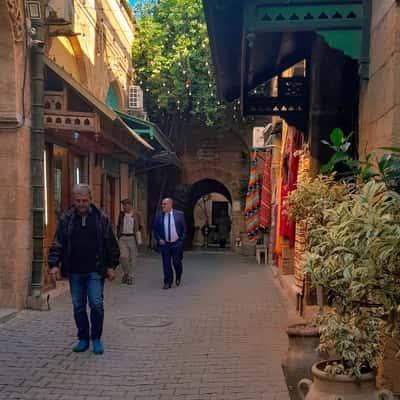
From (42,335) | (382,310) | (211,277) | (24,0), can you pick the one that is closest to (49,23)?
(24,0)

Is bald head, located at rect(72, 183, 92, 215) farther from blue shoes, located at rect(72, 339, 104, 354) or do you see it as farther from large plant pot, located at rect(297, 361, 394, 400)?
large plant pot, located at rect(297, 361, 394, 400)

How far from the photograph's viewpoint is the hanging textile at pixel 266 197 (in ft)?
52.1

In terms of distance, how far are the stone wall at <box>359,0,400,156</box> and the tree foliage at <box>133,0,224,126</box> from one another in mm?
15408

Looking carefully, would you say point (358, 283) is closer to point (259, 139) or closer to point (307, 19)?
point (307, 19)

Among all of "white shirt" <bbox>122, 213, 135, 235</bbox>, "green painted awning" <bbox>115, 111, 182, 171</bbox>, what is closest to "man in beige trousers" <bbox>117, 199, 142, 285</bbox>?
"white shirt" <bbox>122, 213, 135, 235</bbox>

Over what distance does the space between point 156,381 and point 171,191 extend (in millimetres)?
A: 18272

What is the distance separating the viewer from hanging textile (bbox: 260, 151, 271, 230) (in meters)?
15.9

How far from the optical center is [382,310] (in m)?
3.16

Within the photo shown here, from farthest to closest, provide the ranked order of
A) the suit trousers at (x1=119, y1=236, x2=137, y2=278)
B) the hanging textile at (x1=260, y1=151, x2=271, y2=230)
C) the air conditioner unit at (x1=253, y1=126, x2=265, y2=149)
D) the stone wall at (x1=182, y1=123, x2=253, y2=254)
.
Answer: the stone wall at (x1=182, y1=123, x2=253, y2=254), the air conditioner unit at (x1=253, y1=126, x2=265, y2=149), the hanging textile at (x1=260, y1=151, x2=271, y2=230), the suit trousers at (x1=119, y1=236, x2=137, y2=278)

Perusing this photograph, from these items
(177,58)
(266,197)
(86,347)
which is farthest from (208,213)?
(86,347)

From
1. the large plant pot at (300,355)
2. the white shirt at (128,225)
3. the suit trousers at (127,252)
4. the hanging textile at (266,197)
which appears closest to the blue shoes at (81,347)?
the large plant pot at (300,355)

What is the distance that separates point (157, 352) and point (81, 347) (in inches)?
31.0

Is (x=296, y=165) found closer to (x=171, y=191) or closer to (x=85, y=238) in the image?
(x=85, y=238)

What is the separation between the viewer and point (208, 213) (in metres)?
36.8
